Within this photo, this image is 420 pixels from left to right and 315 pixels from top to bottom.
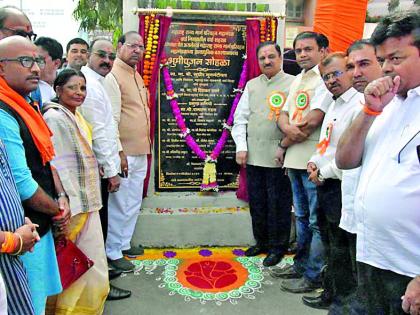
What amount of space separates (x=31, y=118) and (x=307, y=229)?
2490 millimetres

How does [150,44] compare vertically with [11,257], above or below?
above

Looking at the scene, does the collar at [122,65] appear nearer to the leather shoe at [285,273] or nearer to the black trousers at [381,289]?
the leather shoe at [285,273]

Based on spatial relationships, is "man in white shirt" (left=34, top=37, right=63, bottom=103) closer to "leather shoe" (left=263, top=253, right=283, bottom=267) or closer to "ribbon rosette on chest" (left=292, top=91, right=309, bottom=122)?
"ribbon rosette on chest" (left=292, top=91, right=309, bottom=122)

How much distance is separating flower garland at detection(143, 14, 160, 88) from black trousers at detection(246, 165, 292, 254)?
1.43 metres

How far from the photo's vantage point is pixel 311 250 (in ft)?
11.3

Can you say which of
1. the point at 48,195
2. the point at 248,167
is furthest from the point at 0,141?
the point at 248,167

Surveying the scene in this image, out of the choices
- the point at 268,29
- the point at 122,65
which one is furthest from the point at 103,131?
the point at 268,29

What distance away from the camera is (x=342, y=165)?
2.08m

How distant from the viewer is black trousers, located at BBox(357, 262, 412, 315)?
5.78 ft

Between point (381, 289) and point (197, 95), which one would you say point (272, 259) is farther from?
point (381, 289)

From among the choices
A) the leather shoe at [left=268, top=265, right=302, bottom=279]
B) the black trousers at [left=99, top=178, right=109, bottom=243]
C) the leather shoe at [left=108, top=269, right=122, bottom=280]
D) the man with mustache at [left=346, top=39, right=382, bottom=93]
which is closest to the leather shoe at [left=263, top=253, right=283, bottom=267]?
the leather shoe at [left=268, top=265, right=302, bottom=279]

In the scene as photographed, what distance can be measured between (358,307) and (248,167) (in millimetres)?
2259

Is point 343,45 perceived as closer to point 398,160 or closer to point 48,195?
point 398,160

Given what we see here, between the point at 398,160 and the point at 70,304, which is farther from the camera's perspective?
the point at 70,304
